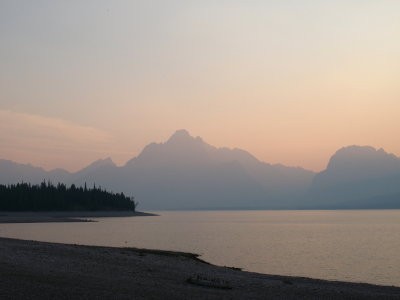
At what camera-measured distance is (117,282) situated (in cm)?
3030

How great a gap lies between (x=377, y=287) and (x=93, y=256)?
988 inches

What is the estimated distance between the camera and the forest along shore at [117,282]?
84.1 ft

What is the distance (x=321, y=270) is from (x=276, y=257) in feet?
42.5

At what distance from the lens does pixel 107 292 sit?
26.1 m

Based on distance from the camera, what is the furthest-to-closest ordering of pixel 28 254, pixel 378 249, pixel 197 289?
pixel 378 249 → pixel 28 254 → pixel 197 289

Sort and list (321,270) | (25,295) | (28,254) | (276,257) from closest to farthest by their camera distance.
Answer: (25,295)
(28,254)
(321,270)
(276,257)

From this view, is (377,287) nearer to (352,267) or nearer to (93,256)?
(352,267)

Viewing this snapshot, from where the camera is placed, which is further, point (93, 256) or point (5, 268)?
point (93, 256)

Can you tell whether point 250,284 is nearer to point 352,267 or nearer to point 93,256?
point 93,256

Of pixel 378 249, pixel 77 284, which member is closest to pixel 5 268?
pixel 77 284

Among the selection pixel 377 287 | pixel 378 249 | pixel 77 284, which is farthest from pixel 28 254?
pixel 378 249

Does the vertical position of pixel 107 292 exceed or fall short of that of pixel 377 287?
it exceeds it

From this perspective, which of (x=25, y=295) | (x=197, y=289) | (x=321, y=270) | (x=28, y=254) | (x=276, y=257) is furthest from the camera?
(x=276, y=257)

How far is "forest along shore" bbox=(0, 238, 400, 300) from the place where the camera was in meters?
25.6
